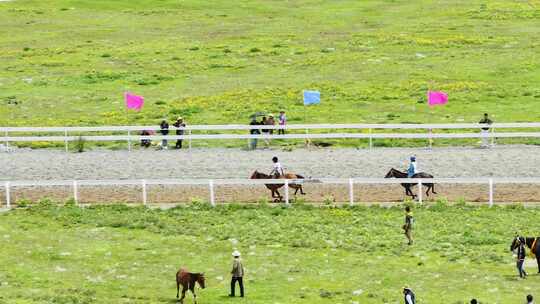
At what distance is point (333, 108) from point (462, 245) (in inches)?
1053

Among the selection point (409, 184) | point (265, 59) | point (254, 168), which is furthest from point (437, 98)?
point (265, 59)

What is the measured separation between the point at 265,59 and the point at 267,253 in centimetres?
4150

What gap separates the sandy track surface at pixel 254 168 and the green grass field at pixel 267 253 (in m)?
2.30

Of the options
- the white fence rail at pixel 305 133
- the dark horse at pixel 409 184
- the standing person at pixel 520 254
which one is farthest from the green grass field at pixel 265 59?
the standing person at pixel 520 254

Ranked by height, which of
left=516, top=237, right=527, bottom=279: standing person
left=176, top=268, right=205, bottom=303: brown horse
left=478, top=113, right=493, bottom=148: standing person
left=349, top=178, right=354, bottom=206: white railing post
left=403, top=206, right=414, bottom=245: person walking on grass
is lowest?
left=176, top=268, right=205, bottom=303: brown horse

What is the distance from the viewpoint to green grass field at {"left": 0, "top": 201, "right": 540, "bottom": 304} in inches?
1238

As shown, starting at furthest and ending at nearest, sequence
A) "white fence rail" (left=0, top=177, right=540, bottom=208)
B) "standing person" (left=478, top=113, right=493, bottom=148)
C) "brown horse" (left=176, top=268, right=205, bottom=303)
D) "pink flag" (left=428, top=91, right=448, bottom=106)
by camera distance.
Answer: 1. "pink flag" (left=428, top=91, right=448, bottom=106)
2. "standing person" (left=478, top=113, right=493, bottom=148)
3. "white fence rail" (left=0, top=177, right=540, bottom=208)
4. "brown horse" (left=176, top=268, right=205, bottom=303)

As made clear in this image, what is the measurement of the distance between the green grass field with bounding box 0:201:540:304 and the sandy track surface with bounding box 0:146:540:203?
2.30 meters

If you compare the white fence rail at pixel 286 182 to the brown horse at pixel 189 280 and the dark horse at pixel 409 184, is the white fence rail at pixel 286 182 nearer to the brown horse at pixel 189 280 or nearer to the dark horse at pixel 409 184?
the dark horse at pixel 409 184

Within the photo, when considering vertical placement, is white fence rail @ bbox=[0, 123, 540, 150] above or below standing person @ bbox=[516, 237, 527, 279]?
above

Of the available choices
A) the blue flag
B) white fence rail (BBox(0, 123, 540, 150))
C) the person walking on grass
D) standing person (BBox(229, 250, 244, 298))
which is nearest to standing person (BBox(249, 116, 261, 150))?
white fence rail (BBox(0, 123, 540, 150))

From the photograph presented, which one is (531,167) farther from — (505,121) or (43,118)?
(43,118)

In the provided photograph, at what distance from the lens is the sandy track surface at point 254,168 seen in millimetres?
43188

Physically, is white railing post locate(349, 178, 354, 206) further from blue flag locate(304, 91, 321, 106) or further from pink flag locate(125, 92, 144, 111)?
blue flag locate(304, 91, 321, 106)
